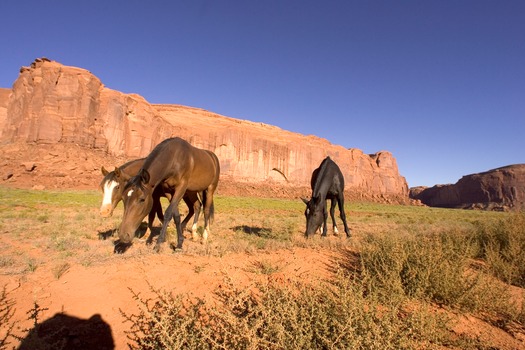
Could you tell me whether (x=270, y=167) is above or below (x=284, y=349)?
above

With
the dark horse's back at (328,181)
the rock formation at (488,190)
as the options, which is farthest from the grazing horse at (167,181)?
the rock formation at (488,190)

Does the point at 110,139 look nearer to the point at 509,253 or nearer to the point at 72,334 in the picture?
the point at 72,334

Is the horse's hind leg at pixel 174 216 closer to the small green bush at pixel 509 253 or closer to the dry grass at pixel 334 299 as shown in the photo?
the dry grass at pixel 334 299

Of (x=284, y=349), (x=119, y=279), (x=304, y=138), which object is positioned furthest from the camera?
(x=304, y=138)

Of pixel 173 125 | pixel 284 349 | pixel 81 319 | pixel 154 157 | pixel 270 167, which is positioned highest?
pixel 173 125

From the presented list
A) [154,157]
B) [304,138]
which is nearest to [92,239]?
[154,157]

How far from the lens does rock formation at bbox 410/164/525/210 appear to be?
10425 cm

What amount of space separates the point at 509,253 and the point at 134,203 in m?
7.42

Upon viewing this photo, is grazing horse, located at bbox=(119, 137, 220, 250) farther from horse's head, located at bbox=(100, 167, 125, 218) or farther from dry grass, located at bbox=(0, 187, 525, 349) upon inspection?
dry grass, located at bbox=(0, 187, 525, 349)

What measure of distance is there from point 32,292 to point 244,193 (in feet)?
218

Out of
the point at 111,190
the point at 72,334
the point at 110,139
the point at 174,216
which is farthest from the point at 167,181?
the point at 110,139

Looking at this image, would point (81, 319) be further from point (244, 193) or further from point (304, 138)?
point (304, 138)

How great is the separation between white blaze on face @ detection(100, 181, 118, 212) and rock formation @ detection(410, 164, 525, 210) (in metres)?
125

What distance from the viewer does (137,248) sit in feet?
18.4
